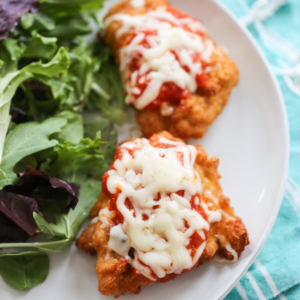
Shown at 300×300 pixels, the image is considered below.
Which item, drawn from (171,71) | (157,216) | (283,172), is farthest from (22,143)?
→ (283,172)

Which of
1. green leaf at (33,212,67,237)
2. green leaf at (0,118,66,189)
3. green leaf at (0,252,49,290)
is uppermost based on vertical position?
green leaf at (0,118,66,189)

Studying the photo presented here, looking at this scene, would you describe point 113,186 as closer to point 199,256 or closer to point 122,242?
point 122,242

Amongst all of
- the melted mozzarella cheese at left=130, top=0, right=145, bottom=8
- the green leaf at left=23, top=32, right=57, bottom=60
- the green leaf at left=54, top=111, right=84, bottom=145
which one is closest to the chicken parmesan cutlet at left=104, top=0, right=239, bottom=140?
the melted mozzarella cheese at left=130, top=0, right=145, bottom=8

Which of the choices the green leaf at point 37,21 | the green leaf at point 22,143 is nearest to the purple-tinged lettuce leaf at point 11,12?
the green leaf at point 37,21

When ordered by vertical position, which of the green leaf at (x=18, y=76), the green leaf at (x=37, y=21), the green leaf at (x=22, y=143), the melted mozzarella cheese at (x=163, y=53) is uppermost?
the melted mozzarella cheese at (x=163, y=53)

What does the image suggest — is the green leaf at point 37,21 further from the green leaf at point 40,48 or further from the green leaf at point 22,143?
the green leaf at point 22,143

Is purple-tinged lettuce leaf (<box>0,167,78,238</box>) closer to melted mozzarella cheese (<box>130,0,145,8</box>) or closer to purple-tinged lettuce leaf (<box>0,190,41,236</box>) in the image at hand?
purple-tinged lettuce leaf (<box>0,190,41,236</box>)

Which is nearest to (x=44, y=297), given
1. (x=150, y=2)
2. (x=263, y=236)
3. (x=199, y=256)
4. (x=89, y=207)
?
(x=89, y=207)
